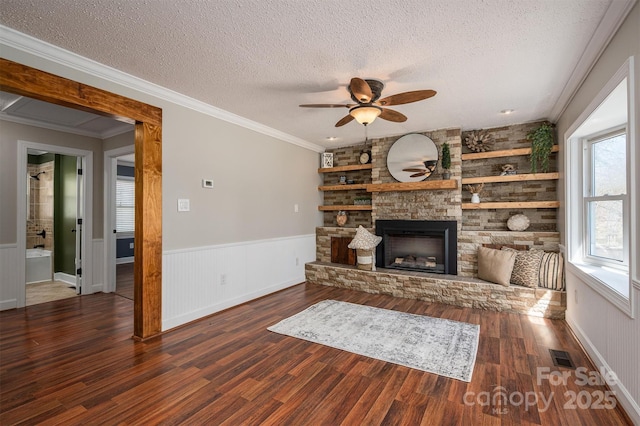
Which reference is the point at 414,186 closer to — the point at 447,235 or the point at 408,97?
the point at 447,235

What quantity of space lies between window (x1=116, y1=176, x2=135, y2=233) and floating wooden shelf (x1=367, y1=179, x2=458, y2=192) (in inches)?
248

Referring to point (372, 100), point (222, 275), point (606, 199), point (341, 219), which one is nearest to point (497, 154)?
point (606, 199)

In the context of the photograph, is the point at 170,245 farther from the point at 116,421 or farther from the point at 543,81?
the point at 543,81

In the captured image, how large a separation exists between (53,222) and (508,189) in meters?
7.79

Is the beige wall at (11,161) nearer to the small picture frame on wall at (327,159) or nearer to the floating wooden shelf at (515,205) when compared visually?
the small picture frame on wall at (327,159)

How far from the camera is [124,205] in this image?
760 cm

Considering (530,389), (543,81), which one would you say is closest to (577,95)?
(543,81)

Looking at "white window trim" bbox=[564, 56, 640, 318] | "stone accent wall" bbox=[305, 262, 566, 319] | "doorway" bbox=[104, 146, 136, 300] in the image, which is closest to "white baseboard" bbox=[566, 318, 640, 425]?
"white window trim" bbox=[564, 56, 640, 318]

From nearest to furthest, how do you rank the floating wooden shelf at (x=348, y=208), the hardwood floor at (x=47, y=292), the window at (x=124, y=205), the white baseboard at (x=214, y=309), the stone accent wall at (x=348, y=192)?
the white baseboard at (x=214, y=309)
the hardwood floor at (x=47, y=292)
the floating wooden shelf at (x=348, y=208)
the stone accent wall at (x=348, y=192)
the window at (x=124, y=205)

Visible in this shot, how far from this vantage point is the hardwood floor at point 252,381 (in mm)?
1821

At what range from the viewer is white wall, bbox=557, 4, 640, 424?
171cm

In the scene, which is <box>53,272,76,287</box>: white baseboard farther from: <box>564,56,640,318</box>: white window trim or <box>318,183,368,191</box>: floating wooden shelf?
<box>564,56,640,318</box>: white window trim

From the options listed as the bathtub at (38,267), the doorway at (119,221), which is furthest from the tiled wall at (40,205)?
the doorway at (119,221)

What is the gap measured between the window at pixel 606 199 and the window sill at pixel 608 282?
0.37 ft
